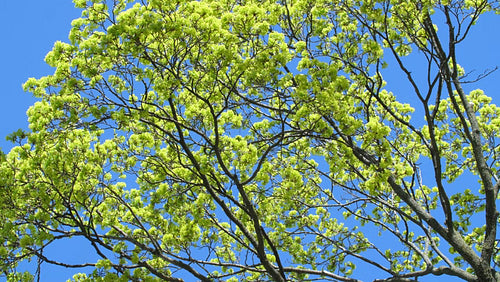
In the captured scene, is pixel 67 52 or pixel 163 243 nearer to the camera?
pixel 67 52

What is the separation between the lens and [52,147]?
30.9 ft

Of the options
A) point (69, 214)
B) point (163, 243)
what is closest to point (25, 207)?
point (69, 214)

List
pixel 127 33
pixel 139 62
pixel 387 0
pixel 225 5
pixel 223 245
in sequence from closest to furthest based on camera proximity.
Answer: pixel 127 33 < pixel 139 62 < pixel 387 0 < pixel 225 5 < pixel 223 245

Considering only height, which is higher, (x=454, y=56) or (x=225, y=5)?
(x=225, y=5)

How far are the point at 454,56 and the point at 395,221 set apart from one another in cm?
464

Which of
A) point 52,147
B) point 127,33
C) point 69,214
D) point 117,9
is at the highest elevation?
point 117,9

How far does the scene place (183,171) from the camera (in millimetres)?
10242

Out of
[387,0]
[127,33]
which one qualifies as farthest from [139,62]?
[387,0]

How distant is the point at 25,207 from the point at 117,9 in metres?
4.21

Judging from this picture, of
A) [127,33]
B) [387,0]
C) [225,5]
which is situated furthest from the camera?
[225,5]

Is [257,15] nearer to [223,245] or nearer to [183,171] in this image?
[183,171]

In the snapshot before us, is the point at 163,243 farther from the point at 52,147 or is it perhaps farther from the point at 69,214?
the point at 52,147

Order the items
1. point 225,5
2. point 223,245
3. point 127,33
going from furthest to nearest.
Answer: point 223,245, point 225,5, point 127,33

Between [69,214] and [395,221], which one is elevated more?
[395,221]
